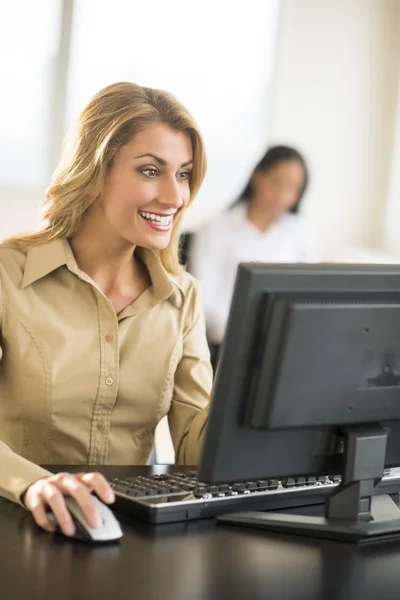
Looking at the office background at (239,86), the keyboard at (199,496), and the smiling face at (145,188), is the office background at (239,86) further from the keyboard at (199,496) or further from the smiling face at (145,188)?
the keyboard at (199,496)

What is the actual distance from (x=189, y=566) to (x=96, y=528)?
6.3 inches

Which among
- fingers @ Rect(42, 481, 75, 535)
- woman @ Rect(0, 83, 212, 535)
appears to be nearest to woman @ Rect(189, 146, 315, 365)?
woman @ Rect(0, 83, 212, 535)

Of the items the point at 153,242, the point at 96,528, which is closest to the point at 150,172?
the point at 153,242

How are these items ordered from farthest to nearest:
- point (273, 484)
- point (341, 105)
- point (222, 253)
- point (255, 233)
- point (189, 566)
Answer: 1. point (341, 105)
2. point (255, 233)
3. point (222, 253)
4. point (273, 484)
5. point (189, 566)

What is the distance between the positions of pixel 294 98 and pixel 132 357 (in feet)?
14.2

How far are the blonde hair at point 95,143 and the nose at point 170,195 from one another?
12 cm

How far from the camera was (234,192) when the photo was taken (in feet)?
20.0

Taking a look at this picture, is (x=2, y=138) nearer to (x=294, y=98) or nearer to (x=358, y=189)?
(x=294, y=98)

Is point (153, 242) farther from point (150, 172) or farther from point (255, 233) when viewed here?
point (255, 233)

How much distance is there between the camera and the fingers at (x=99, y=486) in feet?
5.30

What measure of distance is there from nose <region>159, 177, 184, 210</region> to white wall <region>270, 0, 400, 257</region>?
13.5ft

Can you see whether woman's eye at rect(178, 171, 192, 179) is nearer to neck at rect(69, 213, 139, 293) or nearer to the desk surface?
neck at rect(69, 213, 139, 293)

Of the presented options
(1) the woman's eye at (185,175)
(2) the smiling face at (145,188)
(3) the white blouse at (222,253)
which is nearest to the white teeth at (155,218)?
(2) the smiling face at (145,188)

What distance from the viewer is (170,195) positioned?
2355 millimetres
